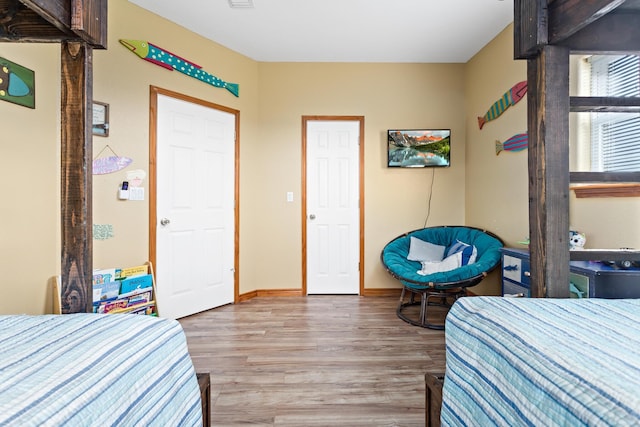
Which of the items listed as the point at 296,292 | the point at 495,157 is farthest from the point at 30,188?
the point at 495,157

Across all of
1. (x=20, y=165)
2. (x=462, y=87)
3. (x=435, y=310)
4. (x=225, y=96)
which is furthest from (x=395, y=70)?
(x=20, y=165)

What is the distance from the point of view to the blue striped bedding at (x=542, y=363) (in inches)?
18.0

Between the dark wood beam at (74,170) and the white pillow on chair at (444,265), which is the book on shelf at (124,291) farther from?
the white pillow on chair at (444,265)

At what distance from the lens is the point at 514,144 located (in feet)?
9.78

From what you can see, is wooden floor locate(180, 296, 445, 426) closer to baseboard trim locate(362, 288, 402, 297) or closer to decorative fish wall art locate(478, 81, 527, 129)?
baseboard trim locate(362, 288, 402, 297)

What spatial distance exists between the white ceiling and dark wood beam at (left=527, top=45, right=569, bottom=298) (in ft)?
7.25

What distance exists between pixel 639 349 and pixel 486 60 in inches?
142

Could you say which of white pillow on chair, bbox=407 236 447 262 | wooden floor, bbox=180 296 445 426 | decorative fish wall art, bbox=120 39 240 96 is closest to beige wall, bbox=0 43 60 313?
decorative fish wall art, bbox=120 39 240 96

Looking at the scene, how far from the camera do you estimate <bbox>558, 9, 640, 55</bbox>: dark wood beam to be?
93 cm

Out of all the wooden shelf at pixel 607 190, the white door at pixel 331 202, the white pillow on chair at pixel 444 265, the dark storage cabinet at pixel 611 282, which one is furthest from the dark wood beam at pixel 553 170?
the white door at pixel 331 202

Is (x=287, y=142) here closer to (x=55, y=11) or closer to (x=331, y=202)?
(x=331, y=202)

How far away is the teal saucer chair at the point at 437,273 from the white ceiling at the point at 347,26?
1.95 m

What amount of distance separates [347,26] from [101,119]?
2.25 meters

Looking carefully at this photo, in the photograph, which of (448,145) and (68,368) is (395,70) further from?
(68,368)
